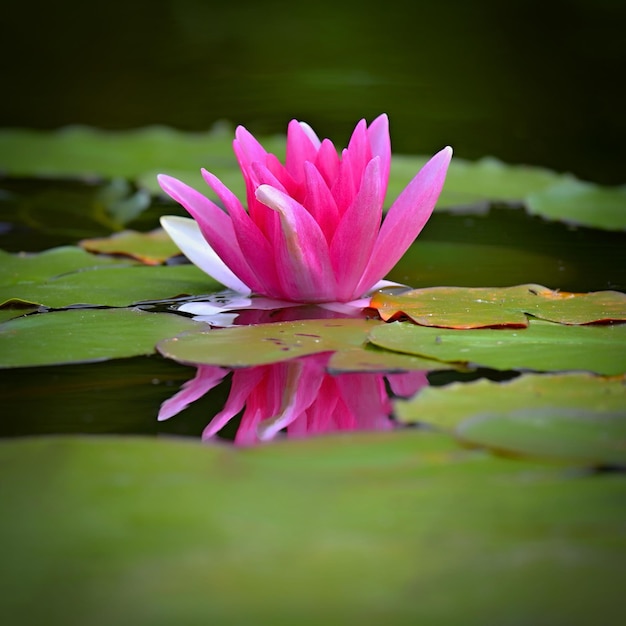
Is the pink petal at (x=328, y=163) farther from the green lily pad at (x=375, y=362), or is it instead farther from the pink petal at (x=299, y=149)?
the green lily pad at (x=375, y=362)

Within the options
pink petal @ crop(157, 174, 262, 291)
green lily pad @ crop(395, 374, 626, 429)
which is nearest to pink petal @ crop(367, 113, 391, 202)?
pink petal @ crop(157, 174, 262, 291)

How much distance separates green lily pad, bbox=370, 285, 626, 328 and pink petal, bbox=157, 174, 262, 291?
20cm

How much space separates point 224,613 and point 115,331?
676mm

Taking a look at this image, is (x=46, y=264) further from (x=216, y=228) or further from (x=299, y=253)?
(x=299, y=253)

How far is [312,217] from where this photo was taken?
1260 millimetres

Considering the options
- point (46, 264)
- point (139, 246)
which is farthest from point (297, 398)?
point (139, 246)

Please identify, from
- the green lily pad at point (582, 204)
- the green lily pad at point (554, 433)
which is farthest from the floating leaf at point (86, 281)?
the green lily pad at point (582, 204)

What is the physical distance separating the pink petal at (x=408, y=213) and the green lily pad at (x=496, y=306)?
0.06 metres

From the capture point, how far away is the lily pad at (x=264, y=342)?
42.3 inches

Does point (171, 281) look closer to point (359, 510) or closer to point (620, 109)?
point (359, 510)

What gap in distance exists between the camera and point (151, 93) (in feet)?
13.8

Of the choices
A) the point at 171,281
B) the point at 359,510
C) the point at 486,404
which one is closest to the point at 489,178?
the point at 171,281

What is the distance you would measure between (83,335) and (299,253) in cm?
30

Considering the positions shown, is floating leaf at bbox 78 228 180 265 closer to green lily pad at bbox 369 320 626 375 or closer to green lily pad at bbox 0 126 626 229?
green lily pad at bbox 0 126 626 229
